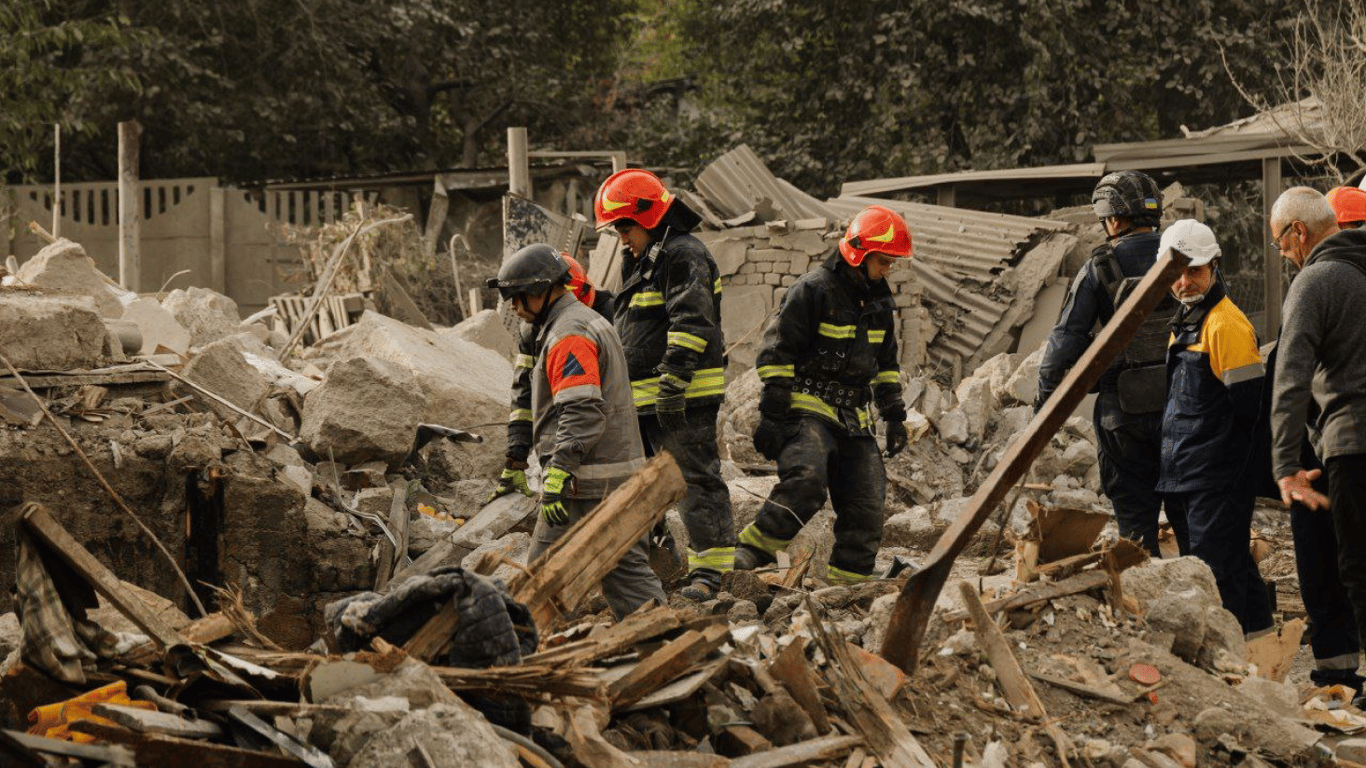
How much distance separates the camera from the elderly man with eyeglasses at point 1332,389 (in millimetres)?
5156

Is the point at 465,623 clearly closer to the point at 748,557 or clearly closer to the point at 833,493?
the point at 748,557

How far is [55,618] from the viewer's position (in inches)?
142

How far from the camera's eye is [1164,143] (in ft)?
50.3

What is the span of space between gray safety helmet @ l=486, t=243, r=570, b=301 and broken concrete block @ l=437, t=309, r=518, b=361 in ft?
17.7

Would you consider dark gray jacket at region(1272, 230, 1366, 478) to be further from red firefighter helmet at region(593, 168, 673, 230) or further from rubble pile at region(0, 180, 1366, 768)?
red firefighter helmet at region(593, 168, 673, 230)

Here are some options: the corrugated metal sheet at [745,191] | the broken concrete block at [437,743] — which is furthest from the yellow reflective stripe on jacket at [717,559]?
the corrugated metal sheet at [745,191]

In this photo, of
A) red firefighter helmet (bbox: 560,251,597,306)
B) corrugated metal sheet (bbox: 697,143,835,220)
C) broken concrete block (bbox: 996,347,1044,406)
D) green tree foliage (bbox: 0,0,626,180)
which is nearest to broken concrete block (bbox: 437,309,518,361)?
corrugated metal sheet (bbox: 697,143,835,220)

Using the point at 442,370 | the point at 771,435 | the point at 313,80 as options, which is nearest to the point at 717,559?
the point at 771,435

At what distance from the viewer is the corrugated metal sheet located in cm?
1378

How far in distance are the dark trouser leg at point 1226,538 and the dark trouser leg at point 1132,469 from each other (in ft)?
2.00

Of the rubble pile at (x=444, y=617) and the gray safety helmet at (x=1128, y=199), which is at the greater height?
the gray safety helmet at (x=1128, y=199)

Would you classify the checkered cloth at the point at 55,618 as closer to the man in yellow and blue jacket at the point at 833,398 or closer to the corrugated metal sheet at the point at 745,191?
the man in yellow and blue jacket at the point at 833,398

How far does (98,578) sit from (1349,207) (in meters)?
5.10

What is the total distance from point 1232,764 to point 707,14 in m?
20.1
